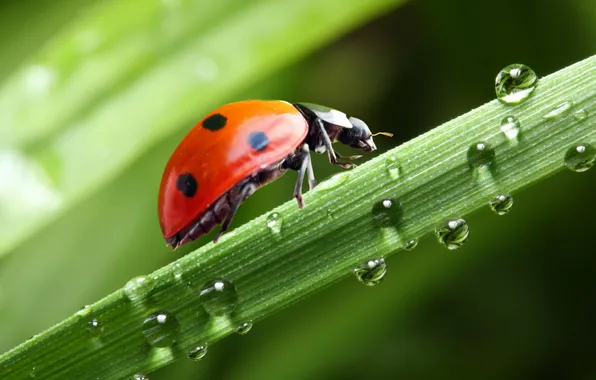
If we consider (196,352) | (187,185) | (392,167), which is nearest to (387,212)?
(392,167)

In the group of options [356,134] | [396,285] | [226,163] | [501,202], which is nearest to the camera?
[501,202]

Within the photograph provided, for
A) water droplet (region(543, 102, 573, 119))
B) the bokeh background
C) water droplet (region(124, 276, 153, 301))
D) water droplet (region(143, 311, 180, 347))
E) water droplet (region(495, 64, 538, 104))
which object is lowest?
water droplet (region(143, 311, 180, 347))

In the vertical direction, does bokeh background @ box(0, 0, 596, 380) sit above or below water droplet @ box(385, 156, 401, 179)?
above

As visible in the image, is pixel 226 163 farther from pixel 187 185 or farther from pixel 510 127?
pixel 510 127

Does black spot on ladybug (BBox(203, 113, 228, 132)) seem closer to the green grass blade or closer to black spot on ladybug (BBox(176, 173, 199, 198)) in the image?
black spot on ladybug (BBox(176, 173, 199, 198))

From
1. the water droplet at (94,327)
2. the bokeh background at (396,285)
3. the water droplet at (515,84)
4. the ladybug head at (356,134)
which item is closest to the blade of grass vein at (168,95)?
the bokeh background at (396,285)

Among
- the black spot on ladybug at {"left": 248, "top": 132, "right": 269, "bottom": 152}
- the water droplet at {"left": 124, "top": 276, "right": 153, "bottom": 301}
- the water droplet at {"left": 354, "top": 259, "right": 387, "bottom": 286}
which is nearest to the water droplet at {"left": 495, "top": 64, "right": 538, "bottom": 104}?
the water droplet at {"left": 354, "top": 259, "right": 387, "bottom": 286}
